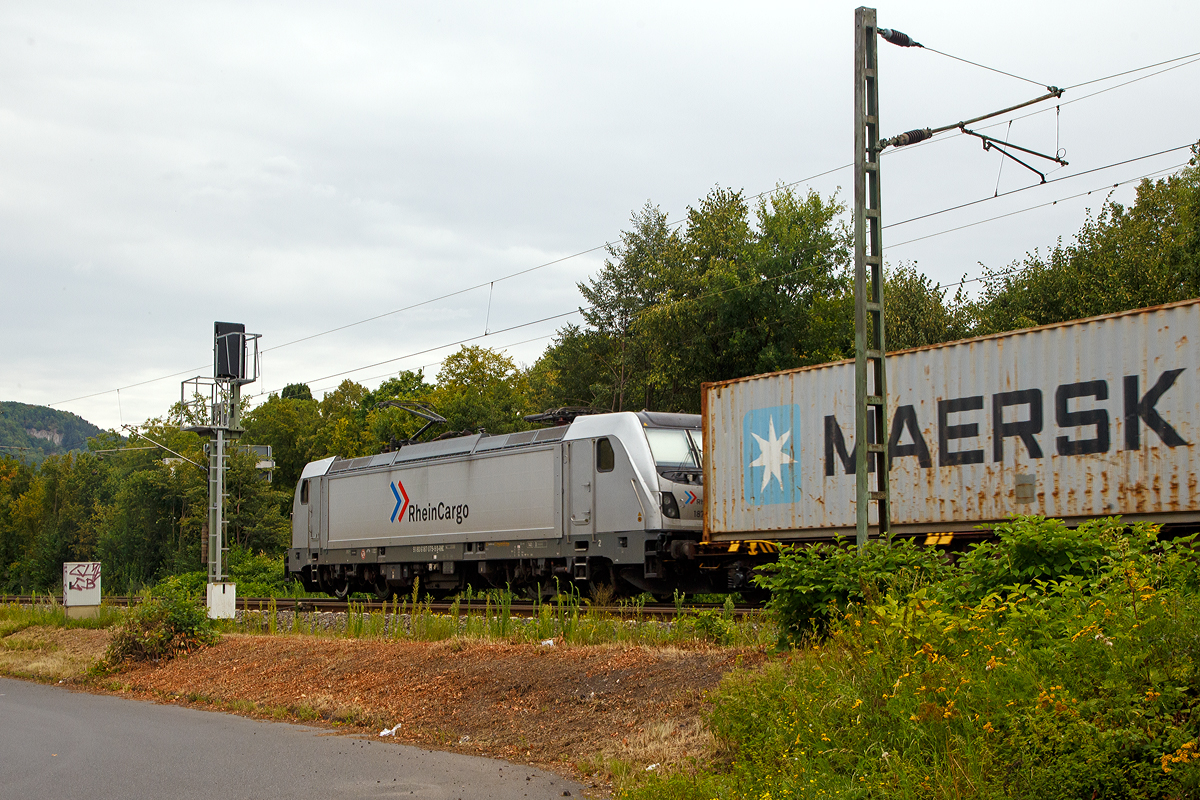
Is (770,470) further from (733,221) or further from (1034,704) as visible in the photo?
(733,221)

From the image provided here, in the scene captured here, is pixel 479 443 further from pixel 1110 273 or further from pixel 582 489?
pixel 1110 273

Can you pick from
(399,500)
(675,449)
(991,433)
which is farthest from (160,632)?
(991,433)

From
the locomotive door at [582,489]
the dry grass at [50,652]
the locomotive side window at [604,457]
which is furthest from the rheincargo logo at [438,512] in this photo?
the dry grass at [50,652]

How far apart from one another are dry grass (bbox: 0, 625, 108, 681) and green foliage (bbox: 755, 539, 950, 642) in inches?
440

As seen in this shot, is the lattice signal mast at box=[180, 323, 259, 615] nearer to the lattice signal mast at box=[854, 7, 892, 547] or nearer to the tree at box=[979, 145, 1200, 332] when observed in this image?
the lattice signal mast at box=[854, 7, 892, 547]

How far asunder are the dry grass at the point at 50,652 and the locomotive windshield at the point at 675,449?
31.1 ft

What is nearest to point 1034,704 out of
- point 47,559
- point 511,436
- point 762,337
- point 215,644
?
point 215,644

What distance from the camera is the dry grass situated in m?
16.0

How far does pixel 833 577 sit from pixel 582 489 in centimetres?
1047

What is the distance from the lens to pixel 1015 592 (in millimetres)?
6945

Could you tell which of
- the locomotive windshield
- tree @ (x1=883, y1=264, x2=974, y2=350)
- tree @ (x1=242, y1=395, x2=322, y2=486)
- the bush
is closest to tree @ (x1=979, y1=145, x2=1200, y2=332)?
tree @ (x1=883, y1=264, x2=974, y2=350)

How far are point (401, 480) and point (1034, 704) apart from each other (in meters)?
19.7

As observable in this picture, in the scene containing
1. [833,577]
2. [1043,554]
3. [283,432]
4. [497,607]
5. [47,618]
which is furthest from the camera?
[283,432]

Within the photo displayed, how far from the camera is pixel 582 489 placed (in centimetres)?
1898
